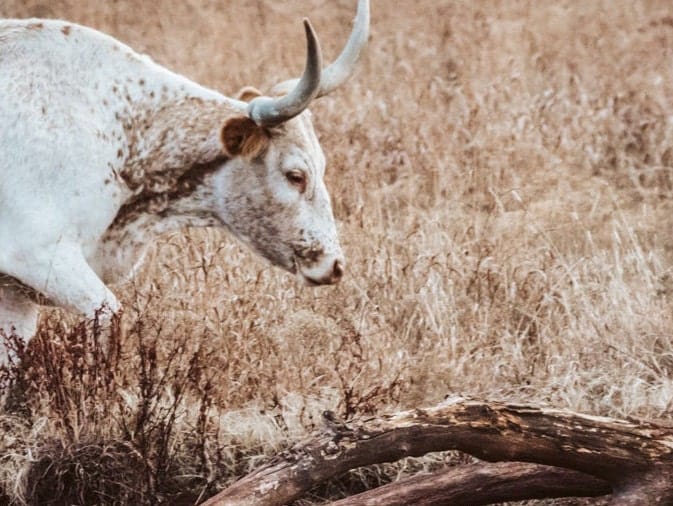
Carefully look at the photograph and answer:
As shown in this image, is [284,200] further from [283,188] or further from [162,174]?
[162,174]

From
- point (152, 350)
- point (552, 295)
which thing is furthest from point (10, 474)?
point (552, 295)

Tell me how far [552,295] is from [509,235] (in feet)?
2.62

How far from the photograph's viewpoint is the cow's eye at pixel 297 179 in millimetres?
5676

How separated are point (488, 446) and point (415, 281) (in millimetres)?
2314

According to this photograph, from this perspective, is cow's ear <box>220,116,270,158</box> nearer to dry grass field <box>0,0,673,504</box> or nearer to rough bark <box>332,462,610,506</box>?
dry grass field <box>0,0,673,504</box>

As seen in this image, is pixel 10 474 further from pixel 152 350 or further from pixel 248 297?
pixel 248 297

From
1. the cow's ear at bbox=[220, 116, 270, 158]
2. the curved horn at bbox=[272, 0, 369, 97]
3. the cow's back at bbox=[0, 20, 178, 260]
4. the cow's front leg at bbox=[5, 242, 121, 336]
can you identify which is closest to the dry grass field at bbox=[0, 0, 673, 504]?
the cow's front leg at bbox=[5, 242, 121, 336]

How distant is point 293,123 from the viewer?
225 inches

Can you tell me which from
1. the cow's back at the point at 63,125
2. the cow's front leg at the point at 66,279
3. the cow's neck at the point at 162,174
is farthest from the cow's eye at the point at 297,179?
the cow's front leg at the point at 66,279

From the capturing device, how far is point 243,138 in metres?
5.57

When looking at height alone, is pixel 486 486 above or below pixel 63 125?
below

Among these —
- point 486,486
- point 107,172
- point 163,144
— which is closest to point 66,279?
point 107,172

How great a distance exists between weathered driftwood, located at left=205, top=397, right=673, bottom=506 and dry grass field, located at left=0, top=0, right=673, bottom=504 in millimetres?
941

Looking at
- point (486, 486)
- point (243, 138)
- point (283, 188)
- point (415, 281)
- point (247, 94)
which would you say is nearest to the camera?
point (486, 486)
